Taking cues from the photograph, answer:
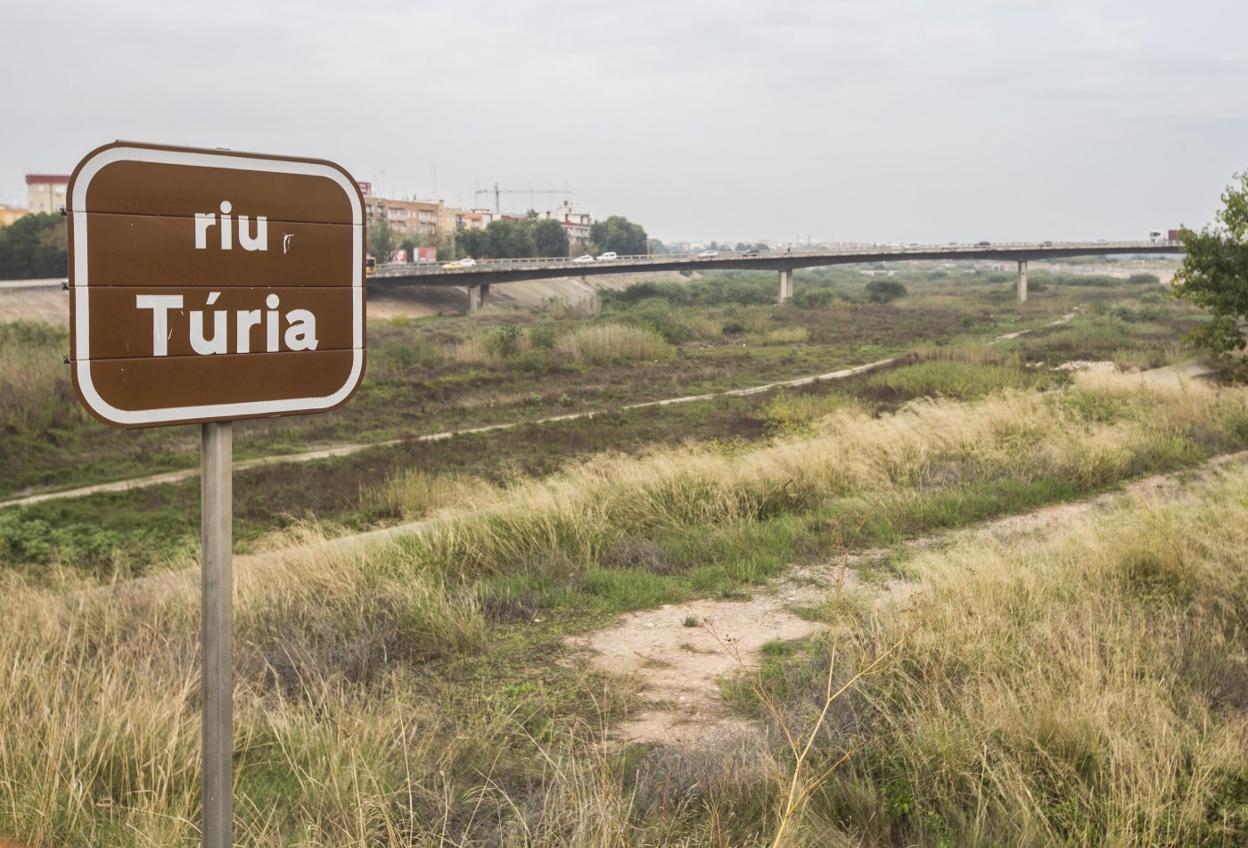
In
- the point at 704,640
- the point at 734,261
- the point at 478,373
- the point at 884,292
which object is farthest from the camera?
the point at 884,292

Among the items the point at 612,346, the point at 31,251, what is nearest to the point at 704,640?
the point at 612,346

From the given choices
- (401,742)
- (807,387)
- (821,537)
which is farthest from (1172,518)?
(807,387)

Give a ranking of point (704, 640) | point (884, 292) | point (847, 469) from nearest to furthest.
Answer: point (704, 640), point (847, 469), point (884, 292)

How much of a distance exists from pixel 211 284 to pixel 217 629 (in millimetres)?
913

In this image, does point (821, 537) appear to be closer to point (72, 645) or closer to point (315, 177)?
point (72, 645)

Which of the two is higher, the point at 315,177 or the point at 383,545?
the point at 315,177

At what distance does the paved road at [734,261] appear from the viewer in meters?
66.8

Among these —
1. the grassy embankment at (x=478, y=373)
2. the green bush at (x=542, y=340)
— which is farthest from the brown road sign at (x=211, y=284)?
the green bush at (x=542, y=340)

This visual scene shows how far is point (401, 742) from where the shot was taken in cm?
507

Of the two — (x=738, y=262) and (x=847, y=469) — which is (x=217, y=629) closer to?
(x=847, y=469)

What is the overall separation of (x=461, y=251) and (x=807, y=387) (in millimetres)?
78318

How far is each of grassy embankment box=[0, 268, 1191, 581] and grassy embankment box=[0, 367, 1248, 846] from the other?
4.10m

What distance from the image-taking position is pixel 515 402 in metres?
28.4

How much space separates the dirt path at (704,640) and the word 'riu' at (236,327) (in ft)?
9.29
